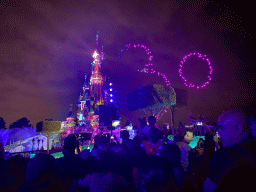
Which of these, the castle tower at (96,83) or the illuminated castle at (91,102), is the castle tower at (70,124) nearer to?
the illuminated castle at (91,102)

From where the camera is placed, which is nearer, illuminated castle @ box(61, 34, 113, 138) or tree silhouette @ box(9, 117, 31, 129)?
illuminated castle @ box(61, 34, 113, 138)

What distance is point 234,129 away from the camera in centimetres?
224

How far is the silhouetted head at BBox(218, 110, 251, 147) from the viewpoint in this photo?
86.0 inches

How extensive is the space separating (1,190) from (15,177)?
0.84ft

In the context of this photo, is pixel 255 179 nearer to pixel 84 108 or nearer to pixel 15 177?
pixel 15 177

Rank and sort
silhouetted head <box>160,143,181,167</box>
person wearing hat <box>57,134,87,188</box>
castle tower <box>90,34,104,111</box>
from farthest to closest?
castle tower <box>90,34,104,111</box> → person wearing hat <box>57,134,87,188</box> → silhouetted head <box>160,143,181,167</box>

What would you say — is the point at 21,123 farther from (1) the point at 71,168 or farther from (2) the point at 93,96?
(1) the point at 71,168

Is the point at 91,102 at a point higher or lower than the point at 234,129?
higher

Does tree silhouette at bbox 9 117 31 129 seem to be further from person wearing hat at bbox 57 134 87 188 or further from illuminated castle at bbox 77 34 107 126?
person wearing hat at bbox 57 134 87 188

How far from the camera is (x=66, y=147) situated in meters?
3.66

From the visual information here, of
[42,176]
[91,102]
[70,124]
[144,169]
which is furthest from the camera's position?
[91,102]

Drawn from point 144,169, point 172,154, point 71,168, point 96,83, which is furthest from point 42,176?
point 96,83

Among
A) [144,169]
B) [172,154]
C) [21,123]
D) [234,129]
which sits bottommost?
[144,169]

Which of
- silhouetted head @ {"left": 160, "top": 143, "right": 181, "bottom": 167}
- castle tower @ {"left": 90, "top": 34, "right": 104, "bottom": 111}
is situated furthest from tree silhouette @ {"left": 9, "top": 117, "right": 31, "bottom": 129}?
silhouetted head @ {"left": 160, "top": 143, "right": 181, "bottom": 167}
